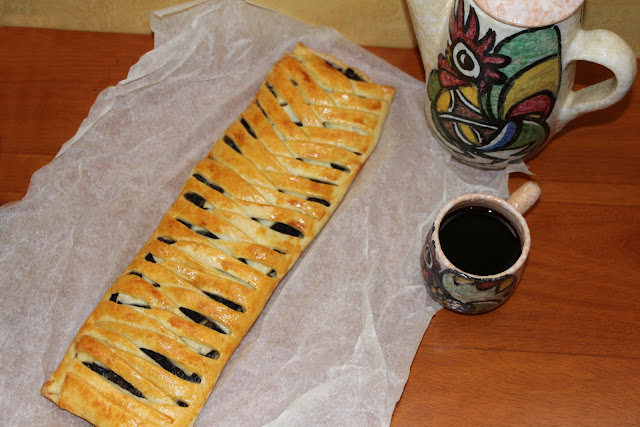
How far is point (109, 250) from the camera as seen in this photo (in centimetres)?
140

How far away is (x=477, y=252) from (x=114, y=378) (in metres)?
0.69

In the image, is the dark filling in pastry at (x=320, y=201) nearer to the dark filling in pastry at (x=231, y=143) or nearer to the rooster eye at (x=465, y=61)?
the dark filling in pastry at (x=231, y=143)

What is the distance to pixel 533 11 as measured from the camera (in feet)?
3.57

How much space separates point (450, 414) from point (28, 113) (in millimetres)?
1133

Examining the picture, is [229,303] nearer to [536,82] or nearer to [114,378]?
[114,378]

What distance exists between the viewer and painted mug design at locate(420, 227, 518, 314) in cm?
118

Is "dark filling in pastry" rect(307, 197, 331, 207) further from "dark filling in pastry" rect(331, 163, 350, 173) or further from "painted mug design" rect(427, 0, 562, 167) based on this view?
"painted mug design" rect(427, 0, 562, 167)

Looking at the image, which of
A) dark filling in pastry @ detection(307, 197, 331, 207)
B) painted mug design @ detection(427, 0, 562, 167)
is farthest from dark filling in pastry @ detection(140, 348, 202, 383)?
painted mug design @ detection(427, 0, 562, 167)

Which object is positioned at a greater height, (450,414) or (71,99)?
(71,99)

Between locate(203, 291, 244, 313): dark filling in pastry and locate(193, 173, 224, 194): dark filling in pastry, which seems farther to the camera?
locate(193, 173, 224, 194): dark filling in pastry

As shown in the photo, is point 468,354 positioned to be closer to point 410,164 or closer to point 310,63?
point 410,164

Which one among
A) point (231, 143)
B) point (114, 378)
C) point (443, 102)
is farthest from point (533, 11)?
point (114, 378)

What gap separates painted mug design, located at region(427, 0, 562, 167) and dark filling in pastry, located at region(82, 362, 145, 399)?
2.54ft

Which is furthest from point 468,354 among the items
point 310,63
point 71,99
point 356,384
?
point 71,99
